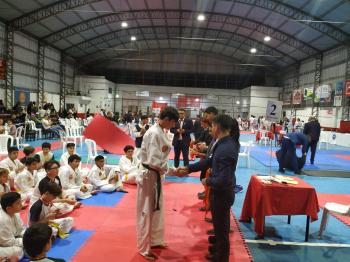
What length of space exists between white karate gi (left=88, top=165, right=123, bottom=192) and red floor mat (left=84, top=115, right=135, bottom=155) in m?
2.30

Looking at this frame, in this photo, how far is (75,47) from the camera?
2628 centimetres

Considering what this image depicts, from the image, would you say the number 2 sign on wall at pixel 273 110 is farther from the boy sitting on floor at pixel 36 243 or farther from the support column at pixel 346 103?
the support column at pixel 346 103

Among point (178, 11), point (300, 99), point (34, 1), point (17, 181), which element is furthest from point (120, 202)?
point (300, 99)

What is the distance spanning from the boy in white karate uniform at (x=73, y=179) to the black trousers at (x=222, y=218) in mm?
Result: 3153

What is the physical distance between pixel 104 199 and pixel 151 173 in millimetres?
2629

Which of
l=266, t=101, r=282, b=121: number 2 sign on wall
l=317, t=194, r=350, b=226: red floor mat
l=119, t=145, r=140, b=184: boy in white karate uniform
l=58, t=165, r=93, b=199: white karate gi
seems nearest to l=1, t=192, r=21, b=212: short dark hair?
l=58, t=165, r=93, b=199: white karate gi

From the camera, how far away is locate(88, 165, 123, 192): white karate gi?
612cm

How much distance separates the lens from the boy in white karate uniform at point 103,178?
614 cm

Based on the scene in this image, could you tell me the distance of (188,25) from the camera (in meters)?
23.6

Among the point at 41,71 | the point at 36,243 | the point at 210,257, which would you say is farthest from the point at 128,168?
the point at 41,71

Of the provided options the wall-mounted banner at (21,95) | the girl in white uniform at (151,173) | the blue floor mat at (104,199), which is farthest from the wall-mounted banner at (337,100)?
the wall-mounted banner at (21,95)

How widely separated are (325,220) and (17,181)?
5.00 m

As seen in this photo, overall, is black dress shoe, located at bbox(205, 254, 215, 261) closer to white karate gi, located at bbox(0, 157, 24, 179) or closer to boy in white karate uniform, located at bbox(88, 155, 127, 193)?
boy in white karate uniform, located at bbox(88, 155, 127, 193)

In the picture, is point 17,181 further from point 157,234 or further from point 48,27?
point 48,27
